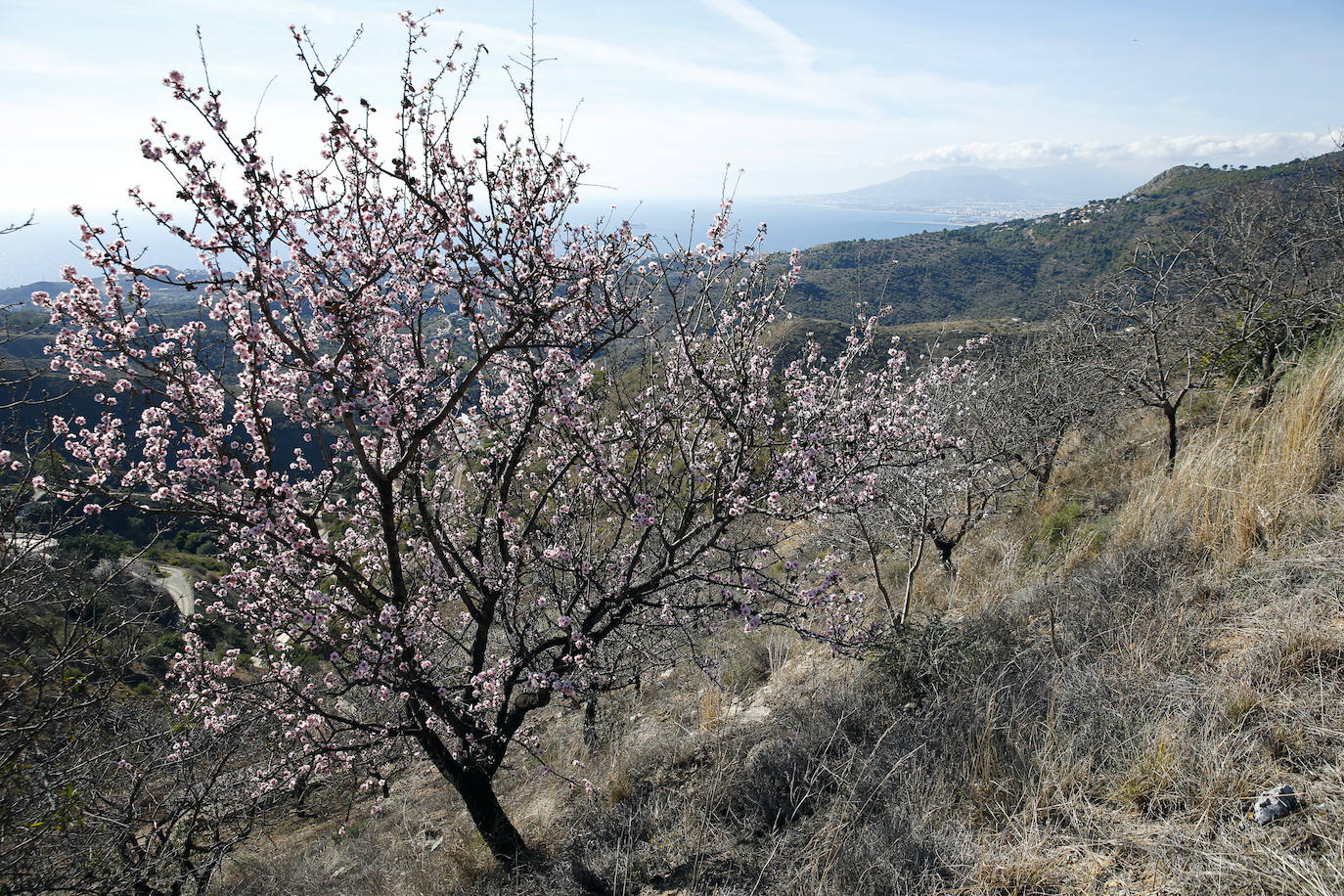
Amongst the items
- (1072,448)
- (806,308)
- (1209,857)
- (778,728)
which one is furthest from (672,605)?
(806,308)

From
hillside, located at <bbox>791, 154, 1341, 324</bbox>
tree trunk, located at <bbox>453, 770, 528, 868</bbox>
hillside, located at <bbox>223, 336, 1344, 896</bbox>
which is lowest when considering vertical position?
tree trunk, located at <bbox>453, 770, 528, 868</bbox>

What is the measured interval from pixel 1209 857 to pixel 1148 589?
2381mm

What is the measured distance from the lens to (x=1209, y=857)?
7.23 feet

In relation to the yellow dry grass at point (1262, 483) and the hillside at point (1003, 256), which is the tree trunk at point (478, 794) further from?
the hillside at point (1003, 256)

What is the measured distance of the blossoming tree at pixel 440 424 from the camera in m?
3.79

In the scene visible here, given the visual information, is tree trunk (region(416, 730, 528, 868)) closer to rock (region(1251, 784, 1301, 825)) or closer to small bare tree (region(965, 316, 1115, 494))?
rock (region(1251, 784, 1301, 825))

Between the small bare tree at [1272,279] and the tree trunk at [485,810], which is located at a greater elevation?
the small bare tree at [1272,279]

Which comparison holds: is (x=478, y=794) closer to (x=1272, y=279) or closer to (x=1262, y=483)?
(x=1262, y=483)

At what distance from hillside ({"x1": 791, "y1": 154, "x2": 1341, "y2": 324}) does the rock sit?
7336 centimetres

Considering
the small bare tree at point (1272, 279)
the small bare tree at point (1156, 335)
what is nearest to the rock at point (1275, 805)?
the small bare tree at point (1156, 335)

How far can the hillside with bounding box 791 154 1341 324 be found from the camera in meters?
81.4

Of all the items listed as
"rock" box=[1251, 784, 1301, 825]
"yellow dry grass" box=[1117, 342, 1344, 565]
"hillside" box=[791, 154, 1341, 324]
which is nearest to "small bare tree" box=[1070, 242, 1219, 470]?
"yellow dry grass" box=[1117, 342, 1344, 565]

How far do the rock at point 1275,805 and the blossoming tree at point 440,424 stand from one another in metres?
2.47

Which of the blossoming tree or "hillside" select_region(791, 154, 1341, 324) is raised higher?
"hillside" select_region(791, 154, 1341, 324)
